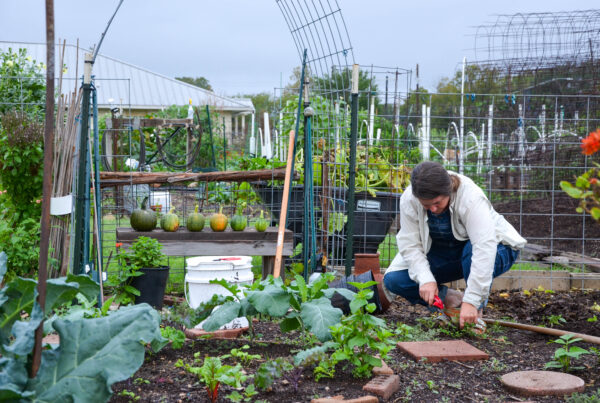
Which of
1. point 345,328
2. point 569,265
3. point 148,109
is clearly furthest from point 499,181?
point 148,109

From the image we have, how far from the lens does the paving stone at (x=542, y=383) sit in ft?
7.57

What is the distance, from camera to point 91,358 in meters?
1.68

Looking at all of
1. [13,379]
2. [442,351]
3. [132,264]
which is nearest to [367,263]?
[442,351]

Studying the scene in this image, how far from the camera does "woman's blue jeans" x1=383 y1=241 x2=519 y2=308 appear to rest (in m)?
3.55

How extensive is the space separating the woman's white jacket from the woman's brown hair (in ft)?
0.86

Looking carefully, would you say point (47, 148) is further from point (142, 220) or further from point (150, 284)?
point (142, 220)

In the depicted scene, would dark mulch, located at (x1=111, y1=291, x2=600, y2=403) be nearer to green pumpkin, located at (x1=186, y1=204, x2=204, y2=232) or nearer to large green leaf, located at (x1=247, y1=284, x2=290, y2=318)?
large green leaf, located at (x1=247, y1=284, x2=290, y2=318)

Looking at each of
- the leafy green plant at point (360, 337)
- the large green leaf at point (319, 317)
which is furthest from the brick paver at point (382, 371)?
the large green leaf at point (319, 317)

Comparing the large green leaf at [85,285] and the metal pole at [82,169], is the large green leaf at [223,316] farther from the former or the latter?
the metal pole at [82,169]

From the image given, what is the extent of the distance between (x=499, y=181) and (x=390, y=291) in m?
6.52

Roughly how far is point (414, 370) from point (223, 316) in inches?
34.4

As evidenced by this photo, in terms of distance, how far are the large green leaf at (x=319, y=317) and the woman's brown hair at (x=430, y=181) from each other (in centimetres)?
95

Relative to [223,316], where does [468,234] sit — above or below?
above

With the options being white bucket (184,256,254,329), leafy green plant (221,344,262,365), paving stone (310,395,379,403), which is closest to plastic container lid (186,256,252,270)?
white bucket (184,256,254,329)
